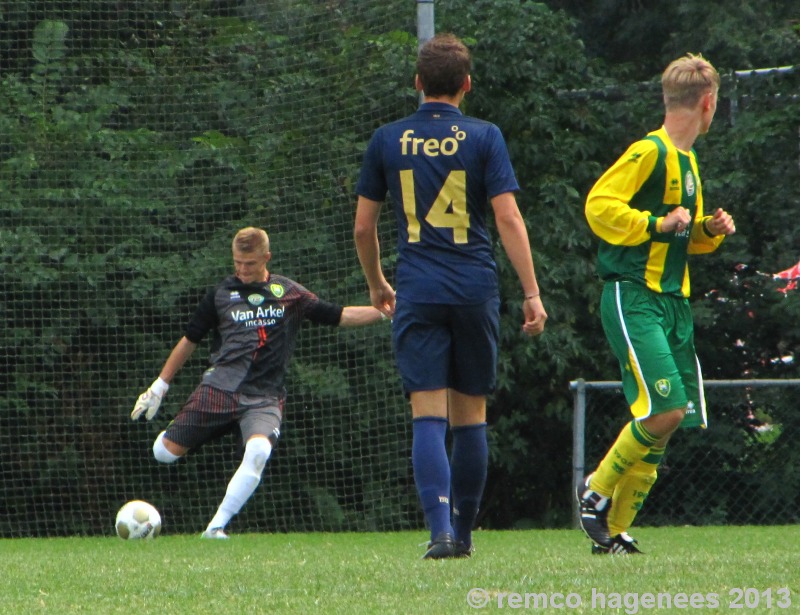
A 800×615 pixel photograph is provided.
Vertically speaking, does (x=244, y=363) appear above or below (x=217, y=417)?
above

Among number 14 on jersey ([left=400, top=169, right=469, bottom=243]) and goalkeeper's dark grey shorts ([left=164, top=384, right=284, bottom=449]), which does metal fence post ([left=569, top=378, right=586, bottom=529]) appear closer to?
goalkeeper's dark grey shorts ([left=164, top=384, right=284, bottom=449])

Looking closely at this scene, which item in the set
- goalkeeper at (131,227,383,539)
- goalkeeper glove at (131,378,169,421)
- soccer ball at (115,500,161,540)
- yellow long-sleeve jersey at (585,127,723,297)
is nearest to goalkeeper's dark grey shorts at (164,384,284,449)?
goalkeeper at (131,227,383,539)

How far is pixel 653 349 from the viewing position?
206 inches

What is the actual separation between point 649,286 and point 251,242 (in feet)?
10.2

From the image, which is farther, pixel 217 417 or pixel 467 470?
pixel 217 417

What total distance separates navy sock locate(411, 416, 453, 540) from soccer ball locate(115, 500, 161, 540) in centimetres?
327

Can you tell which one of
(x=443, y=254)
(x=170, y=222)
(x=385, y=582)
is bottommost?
(x=385, y=582)

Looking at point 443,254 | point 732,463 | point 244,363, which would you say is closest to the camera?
point 443,254

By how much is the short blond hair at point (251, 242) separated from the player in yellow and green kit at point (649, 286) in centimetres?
279

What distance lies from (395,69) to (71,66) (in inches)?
94.2

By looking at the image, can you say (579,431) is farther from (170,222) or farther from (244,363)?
(170,222)

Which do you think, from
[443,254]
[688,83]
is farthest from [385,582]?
[688,83]

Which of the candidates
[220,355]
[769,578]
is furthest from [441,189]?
[220,355]

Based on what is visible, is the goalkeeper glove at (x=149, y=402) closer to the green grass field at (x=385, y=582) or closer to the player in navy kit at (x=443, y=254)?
the green grass field at (x=385, y=582)
